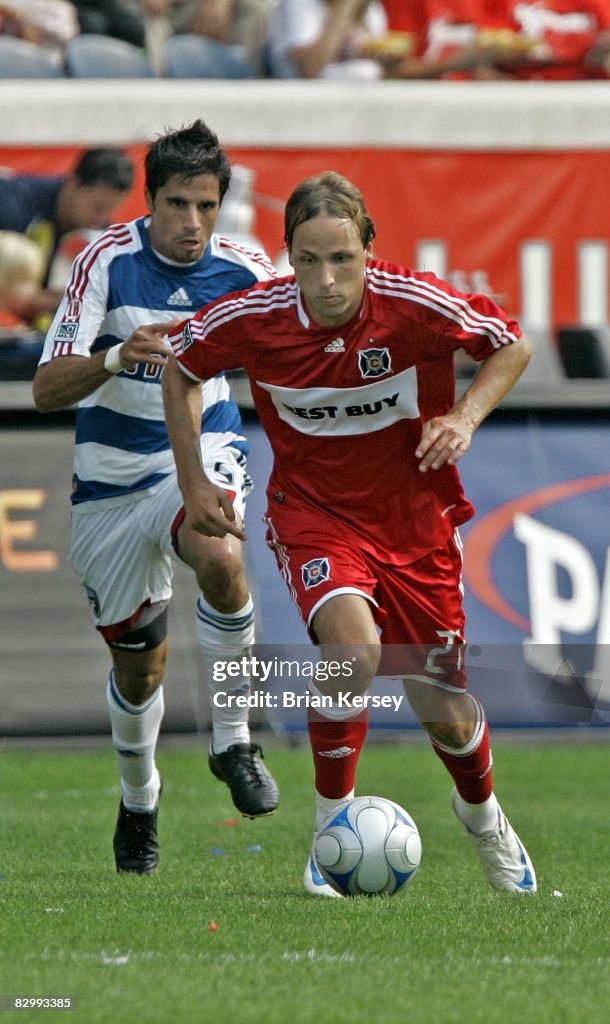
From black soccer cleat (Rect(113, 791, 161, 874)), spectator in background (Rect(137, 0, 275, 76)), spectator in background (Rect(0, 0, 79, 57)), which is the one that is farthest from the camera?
spectator in background (Rect(137, 0, 275, 76))

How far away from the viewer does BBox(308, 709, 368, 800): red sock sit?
5.48 meters

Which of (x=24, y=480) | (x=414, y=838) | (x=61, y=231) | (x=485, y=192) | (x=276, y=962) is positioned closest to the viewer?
(x=276, y=962)

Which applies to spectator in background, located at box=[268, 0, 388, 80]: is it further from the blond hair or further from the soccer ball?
the soccer ball

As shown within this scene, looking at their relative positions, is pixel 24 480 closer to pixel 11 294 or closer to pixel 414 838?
pixel 11 294

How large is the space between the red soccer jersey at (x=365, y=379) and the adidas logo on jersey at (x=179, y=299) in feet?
2.43

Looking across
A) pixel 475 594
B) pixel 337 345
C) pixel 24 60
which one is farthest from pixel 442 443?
pixel 24 60

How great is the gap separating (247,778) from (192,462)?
1.32m

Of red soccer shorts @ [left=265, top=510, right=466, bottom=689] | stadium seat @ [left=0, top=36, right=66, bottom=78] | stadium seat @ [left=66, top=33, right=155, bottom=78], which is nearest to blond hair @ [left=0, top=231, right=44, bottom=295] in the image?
stadium seat @ [left=0, top=36, right=66, bottom=78]

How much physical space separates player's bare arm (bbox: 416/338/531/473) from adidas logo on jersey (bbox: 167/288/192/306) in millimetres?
1389

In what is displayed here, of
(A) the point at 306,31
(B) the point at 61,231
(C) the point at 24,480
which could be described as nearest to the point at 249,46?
(A) the point at 306,31

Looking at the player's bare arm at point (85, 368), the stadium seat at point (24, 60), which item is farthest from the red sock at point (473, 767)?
the stadium seat at point (24, 60)

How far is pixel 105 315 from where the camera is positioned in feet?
20.8

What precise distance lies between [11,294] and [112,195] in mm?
1064

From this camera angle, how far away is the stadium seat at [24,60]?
45.2ft
